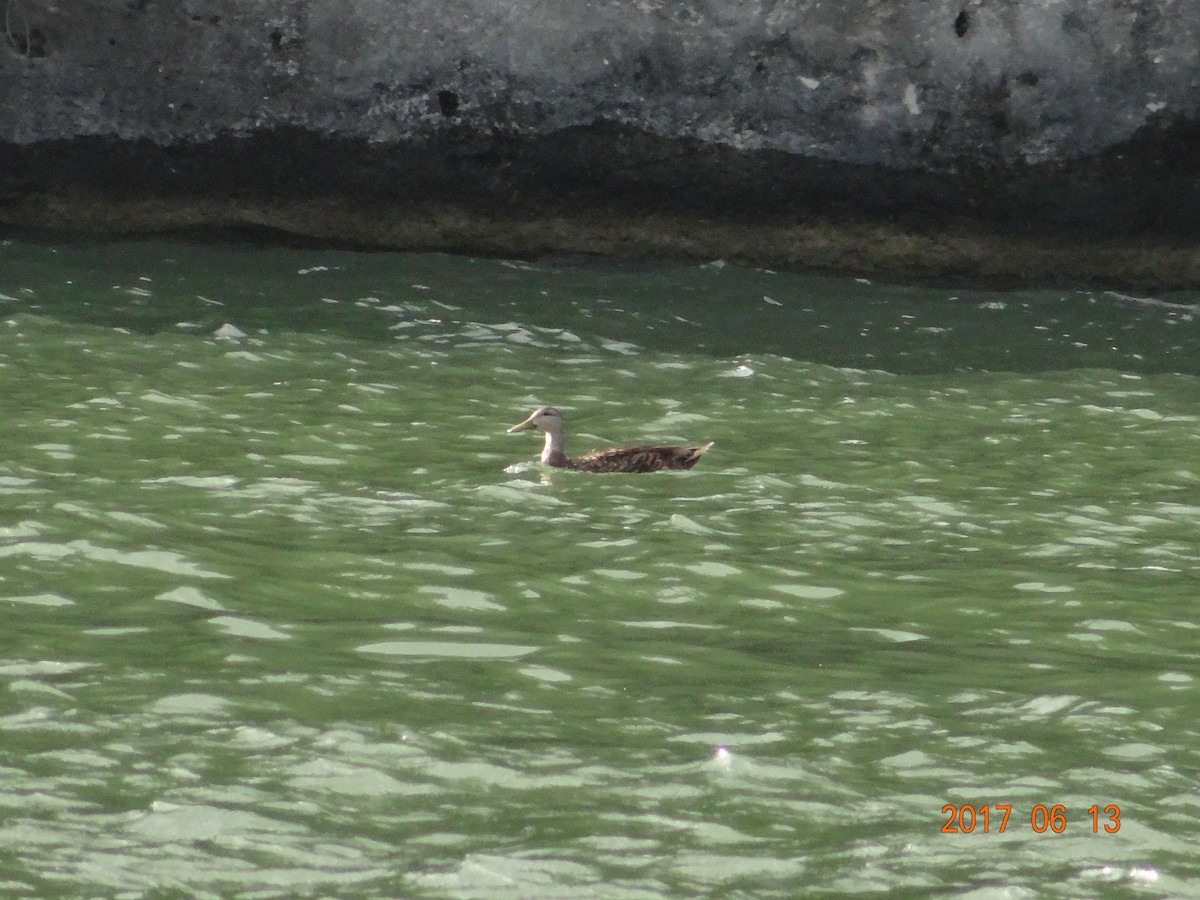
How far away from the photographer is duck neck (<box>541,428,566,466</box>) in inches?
418

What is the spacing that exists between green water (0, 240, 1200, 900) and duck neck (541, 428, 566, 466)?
0.53ft

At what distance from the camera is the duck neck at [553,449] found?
10609 mm

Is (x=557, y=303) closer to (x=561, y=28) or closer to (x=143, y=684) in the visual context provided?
(x=561, y=28)

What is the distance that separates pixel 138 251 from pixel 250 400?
6.21 meters

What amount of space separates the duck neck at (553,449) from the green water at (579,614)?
0.16 m

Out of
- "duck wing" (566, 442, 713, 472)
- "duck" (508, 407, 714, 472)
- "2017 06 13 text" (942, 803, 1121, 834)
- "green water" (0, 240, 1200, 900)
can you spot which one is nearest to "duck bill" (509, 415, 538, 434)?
"duck" (508, 407, 714, 472)

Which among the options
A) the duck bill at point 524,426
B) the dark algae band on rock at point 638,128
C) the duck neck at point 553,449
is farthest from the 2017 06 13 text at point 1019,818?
the dark algae band on rock at point 638,128

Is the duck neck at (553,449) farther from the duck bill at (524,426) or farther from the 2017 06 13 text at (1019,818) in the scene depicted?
the 2017 06 13 text at (1019,818)

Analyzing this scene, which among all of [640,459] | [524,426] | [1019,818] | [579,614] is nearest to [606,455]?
[640,459]

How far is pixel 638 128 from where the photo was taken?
17.5 metres

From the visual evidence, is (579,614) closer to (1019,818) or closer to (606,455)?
(1019,818)

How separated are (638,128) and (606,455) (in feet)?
24.5

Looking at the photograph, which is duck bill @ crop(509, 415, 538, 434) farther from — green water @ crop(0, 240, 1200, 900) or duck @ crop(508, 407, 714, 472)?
green water @ crop(0, 240, 1200, 900)

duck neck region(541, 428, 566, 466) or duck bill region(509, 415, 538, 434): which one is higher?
duck bill region(509, 415, 538, 434)
